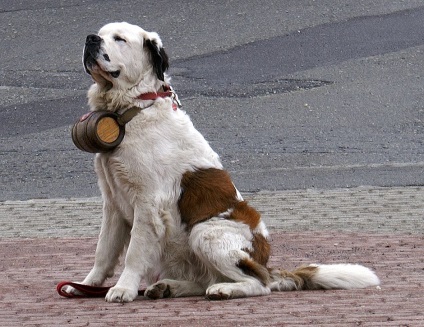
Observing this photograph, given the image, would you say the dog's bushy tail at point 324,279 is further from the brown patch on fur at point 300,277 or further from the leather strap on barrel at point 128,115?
the leather strap on barrel at point 128,115

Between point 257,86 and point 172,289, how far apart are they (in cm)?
845

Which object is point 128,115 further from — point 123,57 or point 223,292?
point 223,292

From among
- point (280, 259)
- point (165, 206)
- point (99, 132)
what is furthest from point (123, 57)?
point (280, 259)

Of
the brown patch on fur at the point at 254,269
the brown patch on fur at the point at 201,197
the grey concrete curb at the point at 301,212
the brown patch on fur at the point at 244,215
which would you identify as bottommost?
the grey concrete curb at the point at 301,212

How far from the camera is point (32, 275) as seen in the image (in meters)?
7.98

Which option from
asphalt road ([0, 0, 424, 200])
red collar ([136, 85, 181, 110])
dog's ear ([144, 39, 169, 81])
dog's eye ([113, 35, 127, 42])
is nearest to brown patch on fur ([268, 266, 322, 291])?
red collar ([136, 85, 181, 110])

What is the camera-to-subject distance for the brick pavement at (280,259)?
6.02 metres

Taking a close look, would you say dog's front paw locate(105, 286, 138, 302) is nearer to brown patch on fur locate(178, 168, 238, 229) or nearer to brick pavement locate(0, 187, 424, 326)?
brick pavement locate(0, 187, 424, 326)

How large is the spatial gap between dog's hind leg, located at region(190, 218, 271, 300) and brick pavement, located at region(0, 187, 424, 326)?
10 cm

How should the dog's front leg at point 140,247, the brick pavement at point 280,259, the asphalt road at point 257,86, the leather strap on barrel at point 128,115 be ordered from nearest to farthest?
the brick pavement at point 280,259 < the dog's front leg at point 140,247 < the leather strap on barrel at point 128,115 < the asphalt road at point 257,86

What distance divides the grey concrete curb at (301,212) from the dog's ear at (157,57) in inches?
120

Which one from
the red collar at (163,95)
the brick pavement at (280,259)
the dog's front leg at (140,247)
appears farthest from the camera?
the red collar at (163,95)

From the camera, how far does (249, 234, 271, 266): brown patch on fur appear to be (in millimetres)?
6793

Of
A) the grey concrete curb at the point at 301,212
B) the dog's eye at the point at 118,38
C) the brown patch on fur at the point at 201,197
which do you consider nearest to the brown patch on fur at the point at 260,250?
the brown patch on fur at the point at 201,197
